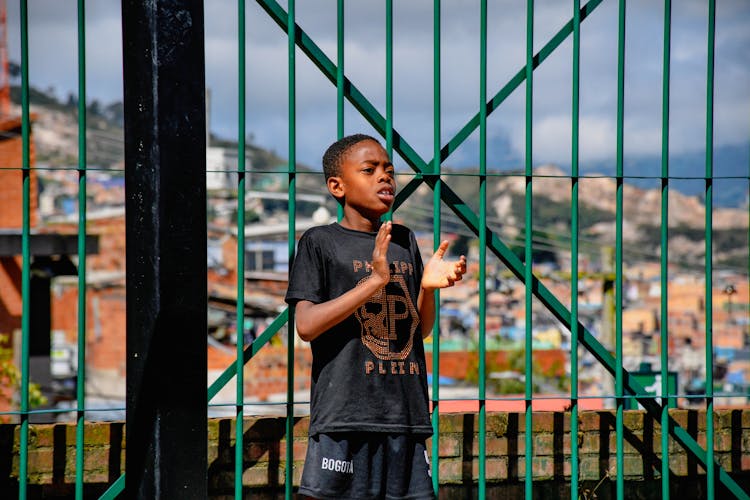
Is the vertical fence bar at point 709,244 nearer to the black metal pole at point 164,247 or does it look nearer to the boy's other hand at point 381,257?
the boy's other hand at point 381,257

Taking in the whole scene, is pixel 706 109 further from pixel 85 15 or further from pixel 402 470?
pixel 85 15

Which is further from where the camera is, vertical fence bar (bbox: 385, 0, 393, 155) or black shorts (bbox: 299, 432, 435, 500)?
vertical fence bar (bbox: 385, 0, 393, 155)

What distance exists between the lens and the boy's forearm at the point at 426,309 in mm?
3238

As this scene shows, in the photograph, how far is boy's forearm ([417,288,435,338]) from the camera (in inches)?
127

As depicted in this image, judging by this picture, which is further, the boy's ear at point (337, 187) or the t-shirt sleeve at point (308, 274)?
the boy's ear at point (337, 187)

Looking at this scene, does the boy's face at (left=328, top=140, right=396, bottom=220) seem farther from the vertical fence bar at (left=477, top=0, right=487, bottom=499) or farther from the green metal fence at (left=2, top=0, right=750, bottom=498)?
the vertical fence bar at (left=477, top=0, right=487, bottom=499)

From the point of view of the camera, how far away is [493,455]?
397 cm

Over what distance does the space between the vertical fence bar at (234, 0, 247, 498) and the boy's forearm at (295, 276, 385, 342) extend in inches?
16.8

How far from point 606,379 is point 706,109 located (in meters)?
17.4

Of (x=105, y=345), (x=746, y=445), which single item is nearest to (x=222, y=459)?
(x=746, y=445)

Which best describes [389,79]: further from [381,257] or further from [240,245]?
[381,257]

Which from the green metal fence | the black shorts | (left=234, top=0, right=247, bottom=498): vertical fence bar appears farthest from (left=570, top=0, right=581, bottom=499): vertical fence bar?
(left=234, top=0, right=247, bottom=498): vertical fence bar

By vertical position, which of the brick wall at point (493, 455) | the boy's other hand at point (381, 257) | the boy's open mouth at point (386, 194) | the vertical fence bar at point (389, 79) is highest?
the vertical fence bar at point (389, 79)

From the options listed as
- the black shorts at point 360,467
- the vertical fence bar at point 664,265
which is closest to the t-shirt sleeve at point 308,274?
the black shorts at point 360,467
